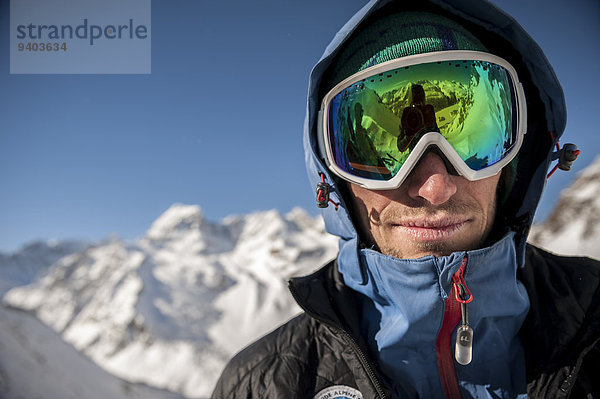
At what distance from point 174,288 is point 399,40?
433 ft

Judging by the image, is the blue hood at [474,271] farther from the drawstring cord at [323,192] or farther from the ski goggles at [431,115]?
the ski goggles at [431,115]

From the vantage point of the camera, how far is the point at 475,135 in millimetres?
1813

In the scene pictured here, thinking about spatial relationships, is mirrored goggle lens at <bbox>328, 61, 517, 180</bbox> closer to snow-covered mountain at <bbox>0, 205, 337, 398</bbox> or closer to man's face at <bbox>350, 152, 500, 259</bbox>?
man's face at <bbox>350, 152, 500, 259</bbox>

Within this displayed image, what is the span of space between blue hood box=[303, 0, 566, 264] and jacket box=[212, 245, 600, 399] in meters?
0.31

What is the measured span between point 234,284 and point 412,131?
466 ft

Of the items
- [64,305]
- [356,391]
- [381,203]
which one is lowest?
[64,305]

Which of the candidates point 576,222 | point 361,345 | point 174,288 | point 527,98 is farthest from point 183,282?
point 527,98

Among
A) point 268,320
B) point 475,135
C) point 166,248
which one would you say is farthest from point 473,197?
→ point 166,248

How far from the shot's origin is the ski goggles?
178 centimetres

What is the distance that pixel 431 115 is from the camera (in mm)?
1802

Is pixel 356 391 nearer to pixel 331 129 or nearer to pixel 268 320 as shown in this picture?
pixel 331 129

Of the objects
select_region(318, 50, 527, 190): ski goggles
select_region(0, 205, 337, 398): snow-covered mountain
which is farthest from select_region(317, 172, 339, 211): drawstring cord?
select_region(0, 205, 337, 398): snow-covered mountain

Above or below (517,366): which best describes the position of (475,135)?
above

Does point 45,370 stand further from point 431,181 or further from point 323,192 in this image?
point 431,181
